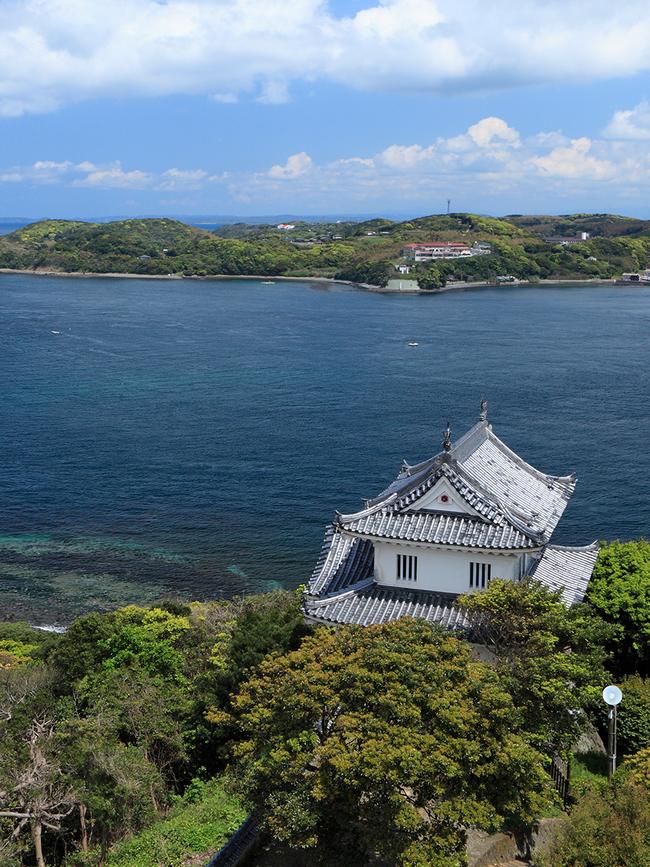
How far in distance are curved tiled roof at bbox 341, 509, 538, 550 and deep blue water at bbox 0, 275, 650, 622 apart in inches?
1094

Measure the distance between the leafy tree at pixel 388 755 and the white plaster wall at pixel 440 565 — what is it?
19.3 ft

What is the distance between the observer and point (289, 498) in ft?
216

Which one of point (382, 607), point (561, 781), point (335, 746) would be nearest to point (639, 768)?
point (561, 781)

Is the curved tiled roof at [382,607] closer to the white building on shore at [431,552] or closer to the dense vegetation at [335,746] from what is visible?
the white building on shore at [431,552]

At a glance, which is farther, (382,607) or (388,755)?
(382,607)

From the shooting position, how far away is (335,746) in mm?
17172

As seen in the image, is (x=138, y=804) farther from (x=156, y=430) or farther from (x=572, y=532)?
(x=156, y=430)

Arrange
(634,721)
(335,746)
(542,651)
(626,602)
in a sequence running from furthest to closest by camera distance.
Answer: (626,602) → (634,721) → (542,651) → (335,746)

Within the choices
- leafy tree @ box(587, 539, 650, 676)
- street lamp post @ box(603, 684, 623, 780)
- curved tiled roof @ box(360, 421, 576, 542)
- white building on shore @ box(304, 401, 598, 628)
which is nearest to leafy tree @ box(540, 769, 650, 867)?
street lamp post @ box(603, 684, 623, 780)

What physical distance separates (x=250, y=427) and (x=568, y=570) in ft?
191

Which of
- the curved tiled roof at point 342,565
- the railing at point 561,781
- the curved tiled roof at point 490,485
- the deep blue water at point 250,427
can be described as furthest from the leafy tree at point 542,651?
the deep blue water at point 250,427

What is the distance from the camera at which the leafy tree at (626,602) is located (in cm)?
2934

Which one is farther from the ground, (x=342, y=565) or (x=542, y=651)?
(x=342, y=565)

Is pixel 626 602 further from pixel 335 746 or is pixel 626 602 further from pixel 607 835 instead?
pixel 335 746
